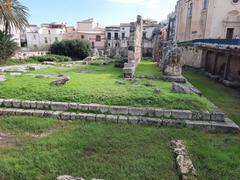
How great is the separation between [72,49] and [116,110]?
Result: 923 inches

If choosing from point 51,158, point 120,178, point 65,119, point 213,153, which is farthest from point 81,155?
point 213,153

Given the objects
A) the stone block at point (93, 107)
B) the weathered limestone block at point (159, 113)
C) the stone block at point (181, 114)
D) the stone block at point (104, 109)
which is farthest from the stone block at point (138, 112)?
the stone block at point (93, 107)

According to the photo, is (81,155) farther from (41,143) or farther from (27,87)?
(27,87)

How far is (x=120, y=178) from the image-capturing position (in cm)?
348

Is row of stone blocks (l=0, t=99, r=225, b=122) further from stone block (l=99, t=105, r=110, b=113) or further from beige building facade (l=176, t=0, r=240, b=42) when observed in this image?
beige building facade (l=176, t=0, r=240, b=42)

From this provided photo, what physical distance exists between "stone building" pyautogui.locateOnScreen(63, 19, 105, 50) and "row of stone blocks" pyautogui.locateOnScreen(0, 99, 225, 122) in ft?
120

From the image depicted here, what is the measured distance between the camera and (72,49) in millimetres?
27688

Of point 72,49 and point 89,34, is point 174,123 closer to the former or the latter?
point 72,49

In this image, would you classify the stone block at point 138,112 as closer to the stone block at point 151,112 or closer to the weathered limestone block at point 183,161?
the stone block at point 151,112

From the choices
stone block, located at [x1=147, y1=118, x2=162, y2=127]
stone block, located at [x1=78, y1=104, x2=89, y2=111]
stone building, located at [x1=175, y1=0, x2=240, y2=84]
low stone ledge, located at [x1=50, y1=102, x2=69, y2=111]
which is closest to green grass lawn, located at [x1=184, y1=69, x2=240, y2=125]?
stone block, located at [x1=147, y1=118, x2=162, y2=127]

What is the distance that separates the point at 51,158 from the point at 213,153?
A: 129 inches

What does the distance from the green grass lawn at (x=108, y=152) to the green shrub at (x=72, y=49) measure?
2307 centimetres

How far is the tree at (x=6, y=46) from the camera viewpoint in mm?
17734

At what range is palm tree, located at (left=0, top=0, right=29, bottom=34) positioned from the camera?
707 inches
